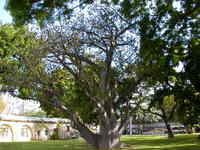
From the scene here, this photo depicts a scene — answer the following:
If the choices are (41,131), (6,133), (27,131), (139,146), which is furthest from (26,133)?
(139,146)

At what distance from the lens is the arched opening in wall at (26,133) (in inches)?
2023

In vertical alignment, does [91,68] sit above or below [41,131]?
above

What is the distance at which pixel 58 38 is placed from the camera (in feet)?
67.7

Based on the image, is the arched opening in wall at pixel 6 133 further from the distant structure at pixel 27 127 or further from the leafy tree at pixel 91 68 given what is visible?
the leafy tree at pixel 91 68

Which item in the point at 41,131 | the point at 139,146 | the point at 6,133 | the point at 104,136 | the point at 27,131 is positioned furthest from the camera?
the point at 41,131

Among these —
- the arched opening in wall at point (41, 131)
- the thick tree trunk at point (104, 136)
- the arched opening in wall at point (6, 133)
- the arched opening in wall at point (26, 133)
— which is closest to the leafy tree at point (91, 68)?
the thick tree trunk at point (104, 136)

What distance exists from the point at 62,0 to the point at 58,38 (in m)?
12.9

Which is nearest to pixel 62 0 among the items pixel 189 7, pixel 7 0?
pixel 7 0

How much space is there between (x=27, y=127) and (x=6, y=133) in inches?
185

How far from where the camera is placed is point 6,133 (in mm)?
48250

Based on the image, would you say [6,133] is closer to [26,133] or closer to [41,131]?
[26,133]

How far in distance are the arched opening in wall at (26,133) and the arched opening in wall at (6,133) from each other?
8.34 feet

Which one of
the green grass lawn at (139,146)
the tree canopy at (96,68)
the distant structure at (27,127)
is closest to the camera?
the tree canopy at (96,68)

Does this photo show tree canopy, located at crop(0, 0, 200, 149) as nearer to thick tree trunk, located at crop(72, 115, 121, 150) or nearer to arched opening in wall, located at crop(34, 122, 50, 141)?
thick tree trunk, located at crop(72, 115, 121, 150)
